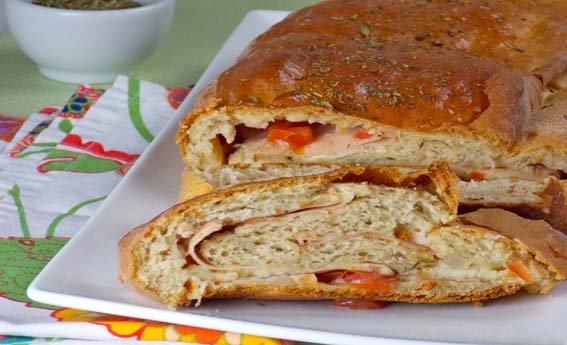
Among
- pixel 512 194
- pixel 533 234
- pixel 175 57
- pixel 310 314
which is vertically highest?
pixel 533 234

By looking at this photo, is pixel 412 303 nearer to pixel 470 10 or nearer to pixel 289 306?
pixel 289 306

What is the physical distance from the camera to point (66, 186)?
4.44 meters

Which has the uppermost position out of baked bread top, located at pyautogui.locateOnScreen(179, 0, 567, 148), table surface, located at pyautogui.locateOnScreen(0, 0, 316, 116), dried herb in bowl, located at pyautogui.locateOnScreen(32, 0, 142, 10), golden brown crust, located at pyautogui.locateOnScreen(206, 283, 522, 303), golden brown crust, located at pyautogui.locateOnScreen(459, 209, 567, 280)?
baked bread top, located at pyautogui.locateOnScreen(179, 0, 567, 148)

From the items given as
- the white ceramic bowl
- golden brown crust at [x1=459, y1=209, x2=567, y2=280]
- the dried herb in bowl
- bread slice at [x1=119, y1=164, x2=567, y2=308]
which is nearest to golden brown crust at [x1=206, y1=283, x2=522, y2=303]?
bread slice at [x1=119, y1=164, x2=567, y2=308]

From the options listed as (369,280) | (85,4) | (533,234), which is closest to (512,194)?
(533,234)

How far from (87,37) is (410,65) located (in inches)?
95.1

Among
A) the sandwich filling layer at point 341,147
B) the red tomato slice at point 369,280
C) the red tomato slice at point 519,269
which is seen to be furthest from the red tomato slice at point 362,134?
the red tomato slice at point 519,269

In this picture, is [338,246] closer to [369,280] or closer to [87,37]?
[369,280]

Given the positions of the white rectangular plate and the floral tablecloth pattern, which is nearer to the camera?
the white rectangular plate

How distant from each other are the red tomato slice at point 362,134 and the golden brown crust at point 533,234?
23.3 inches

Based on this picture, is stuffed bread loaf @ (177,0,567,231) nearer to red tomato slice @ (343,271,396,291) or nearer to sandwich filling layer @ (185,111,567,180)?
sandwich filling layer @ (185,111,567,180)

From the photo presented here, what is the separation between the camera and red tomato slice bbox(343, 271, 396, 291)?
336cm

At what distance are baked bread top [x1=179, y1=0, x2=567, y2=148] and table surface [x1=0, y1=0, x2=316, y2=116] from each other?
1.74m

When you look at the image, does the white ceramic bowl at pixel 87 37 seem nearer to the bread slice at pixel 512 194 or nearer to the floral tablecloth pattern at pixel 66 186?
the floral tablecloth pattern at pixel 66 186
